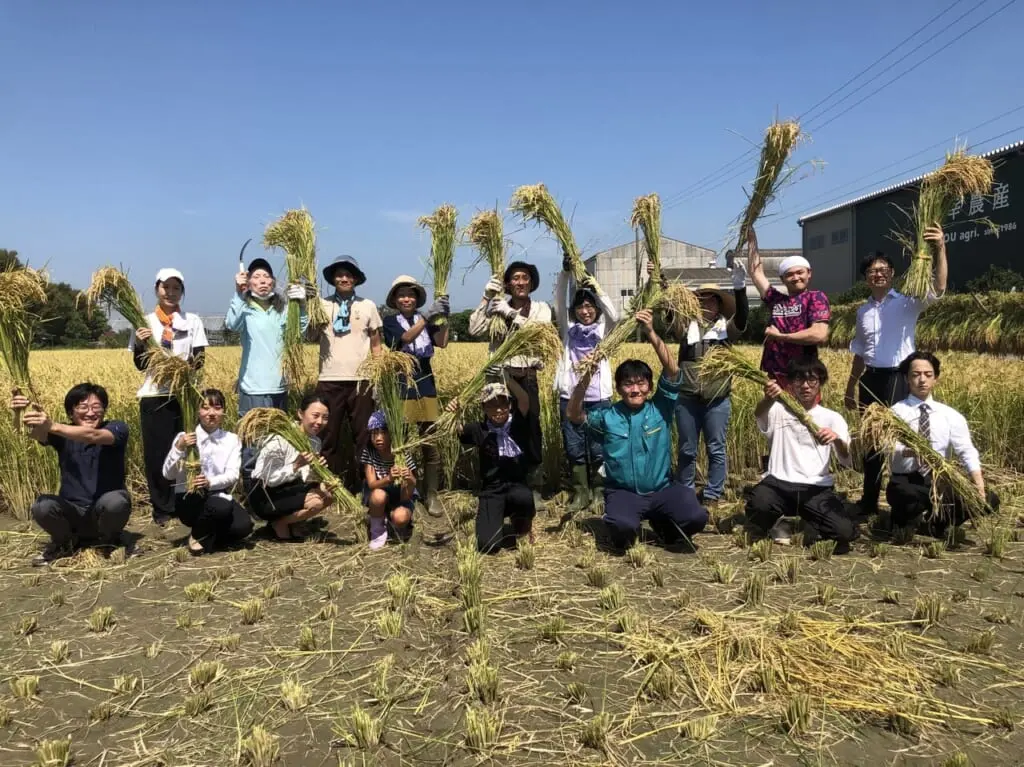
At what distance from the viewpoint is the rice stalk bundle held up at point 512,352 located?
3.98 meters

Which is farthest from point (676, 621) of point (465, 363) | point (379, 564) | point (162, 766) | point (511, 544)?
point (465, 363)

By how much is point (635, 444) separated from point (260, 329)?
2704mm

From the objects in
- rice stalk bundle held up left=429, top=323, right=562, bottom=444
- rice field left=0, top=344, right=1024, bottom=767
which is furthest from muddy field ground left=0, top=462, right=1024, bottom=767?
rice stalk bundle held up left=429, top=323, right=562, bottom=444

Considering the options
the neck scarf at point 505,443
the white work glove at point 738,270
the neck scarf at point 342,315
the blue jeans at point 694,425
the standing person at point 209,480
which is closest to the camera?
the standing person at point 209,480

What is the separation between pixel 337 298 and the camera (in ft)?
15.5

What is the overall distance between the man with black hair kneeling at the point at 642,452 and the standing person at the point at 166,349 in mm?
2681

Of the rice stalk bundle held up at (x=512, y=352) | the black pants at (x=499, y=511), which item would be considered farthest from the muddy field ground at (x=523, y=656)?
the rice stalk bundle held up at (x=512, y=352)

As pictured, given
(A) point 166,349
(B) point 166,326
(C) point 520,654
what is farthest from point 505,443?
(B) point 166,326

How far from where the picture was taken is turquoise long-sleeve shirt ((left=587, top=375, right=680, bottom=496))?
417 centimetres

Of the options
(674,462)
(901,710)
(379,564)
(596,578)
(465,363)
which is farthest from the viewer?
(465,363)

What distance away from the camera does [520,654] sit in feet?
9.23

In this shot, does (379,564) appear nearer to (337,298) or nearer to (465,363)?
(337,298)

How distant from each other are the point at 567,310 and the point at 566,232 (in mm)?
539

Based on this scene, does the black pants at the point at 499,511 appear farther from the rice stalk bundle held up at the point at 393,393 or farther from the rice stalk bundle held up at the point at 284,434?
the rice stalk bundle held up at the point at 284,434
